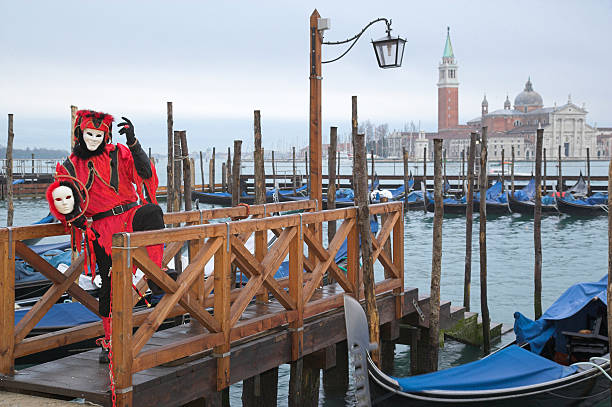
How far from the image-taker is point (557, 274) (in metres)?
13.5

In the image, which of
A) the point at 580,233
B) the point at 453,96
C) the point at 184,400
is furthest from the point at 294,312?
the point at 453,96

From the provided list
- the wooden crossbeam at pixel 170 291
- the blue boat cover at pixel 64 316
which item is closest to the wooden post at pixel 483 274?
the blue boat cover at pixel 64 316

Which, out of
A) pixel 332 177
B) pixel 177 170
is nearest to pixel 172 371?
pixel 177 170

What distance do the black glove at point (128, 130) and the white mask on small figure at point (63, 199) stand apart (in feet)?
1.24

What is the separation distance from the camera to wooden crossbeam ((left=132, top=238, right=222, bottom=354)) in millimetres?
2967

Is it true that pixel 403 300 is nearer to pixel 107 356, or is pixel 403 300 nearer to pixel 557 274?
pixel 107 356

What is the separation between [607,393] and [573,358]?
325 mm

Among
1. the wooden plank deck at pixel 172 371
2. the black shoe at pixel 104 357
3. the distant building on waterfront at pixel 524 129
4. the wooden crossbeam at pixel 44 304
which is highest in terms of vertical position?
the distant building on waterfront at pixel 524 129

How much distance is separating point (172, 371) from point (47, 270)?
804 millimetres

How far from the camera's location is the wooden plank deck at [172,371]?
3.02 meters

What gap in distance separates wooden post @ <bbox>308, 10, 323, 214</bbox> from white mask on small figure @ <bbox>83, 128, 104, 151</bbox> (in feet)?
6.20

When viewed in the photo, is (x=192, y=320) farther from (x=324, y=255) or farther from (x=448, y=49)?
(x=448, y=49)

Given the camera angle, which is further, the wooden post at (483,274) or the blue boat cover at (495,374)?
the wooden post at (483,274)

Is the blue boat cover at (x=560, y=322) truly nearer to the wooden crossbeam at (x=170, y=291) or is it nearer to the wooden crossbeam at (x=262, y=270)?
the wooden crossbeam at (x=262, y=270)
